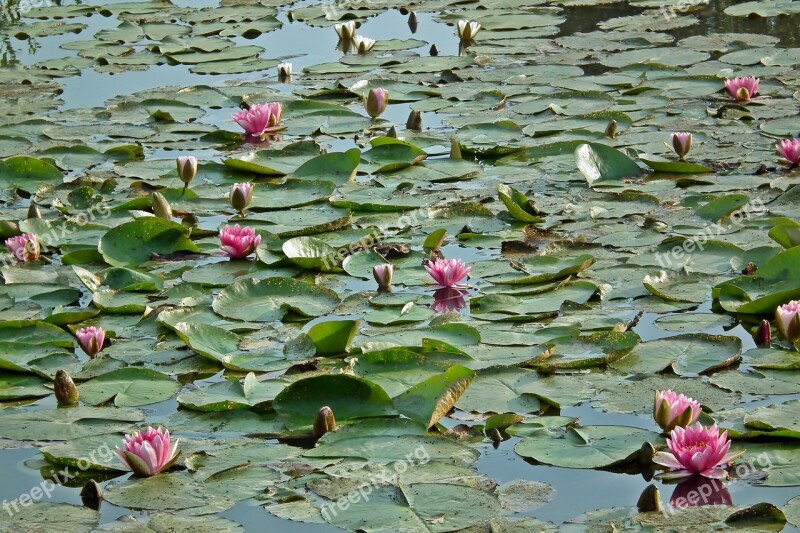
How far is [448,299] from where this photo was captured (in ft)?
14.6

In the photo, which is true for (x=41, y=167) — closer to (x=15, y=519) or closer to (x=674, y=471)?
(x=15, y=519)

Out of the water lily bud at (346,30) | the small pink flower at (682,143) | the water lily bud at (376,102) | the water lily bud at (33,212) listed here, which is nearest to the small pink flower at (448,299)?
the small pink flower at (682,143)

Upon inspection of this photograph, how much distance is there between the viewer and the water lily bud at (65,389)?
372cm

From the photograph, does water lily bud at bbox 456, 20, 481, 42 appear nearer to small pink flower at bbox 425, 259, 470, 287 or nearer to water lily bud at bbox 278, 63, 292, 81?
water lily bud at bbox 278, 63, 292, 81

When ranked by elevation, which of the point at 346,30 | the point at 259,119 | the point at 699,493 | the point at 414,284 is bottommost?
the point at 699,493

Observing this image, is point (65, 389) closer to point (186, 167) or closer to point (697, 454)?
point (697, 454)

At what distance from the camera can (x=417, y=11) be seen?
33.2 feet

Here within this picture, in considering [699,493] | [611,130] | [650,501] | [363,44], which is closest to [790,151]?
[611,130]

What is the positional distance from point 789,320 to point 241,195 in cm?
261

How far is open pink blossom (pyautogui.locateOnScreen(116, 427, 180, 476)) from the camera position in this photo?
10.7 ft

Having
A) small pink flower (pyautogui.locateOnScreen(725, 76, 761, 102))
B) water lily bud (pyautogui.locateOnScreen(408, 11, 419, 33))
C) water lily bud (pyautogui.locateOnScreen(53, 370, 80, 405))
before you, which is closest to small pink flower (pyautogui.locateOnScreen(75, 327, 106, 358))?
water lily bud (pyautogui.locateOnScreen(53, 370, 80, 405))

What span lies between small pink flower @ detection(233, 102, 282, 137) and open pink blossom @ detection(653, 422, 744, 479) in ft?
13.0

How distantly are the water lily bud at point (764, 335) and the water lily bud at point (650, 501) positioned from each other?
1139 millimetres

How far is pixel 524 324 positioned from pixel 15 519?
193cm
